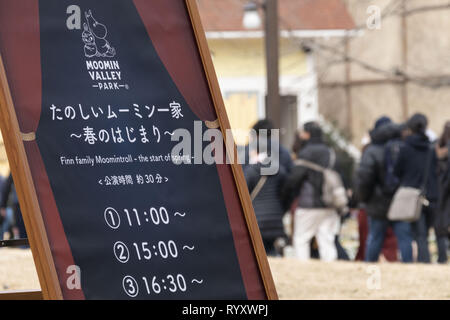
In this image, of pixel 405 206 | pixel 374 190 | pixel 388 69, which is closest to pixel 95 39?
pixel 405 206

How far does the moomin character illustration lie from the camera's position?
4172 mm

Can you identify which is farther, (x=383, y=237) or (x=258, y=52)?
(x=258, y=52)

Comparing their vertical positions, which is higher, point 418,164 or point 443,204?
point 418,164

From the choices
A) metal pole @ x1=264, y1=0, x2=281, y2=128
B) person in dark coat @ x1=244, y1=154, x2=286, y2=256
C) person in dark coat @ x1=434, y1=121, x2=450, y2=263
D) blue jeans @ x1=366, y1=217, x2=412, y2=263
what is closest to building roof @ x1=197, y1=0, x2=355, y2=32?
metal pole @ x1=264, y1=0, x2=281, y2=128

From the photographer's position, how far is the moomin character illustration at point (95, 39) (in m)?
4.17

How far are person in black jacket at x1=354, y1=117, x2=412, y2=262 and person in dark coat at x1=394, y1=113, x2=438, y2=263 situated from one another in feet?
Answer: 0.58

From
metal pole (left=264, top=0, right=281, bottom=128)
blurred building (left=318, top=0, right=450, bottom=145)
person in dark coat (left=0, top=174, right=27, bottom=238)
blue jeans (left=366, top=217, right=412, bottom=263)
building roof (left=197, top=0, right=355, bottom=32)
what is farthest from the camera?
blurred building (left=318, top=0, right=450, bottom=145)

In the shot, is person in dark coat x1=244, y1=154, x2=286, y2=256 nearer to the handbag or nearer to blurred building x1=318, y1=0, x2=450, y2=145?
the handbag

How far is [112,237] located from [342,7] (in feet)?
55.6

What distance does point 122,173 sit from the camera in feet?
13.3

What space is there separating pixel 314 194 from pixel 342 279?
10.4 ft

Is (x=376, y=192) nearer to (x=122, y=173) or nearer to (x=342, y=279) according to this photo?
(x=342, y=279)

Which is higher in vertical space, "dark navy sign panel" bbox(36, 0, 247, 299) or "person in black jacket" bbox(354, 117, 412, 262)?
"dark navy sign panel" bbox(36, 0, 247, 299)

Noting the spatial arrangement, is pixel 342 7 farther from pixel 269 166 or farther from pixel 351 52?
pixel 269 166
